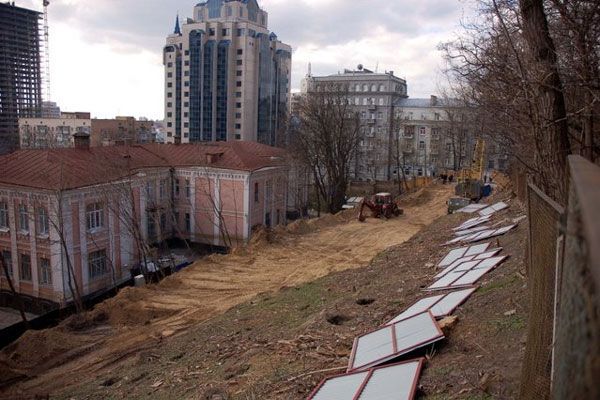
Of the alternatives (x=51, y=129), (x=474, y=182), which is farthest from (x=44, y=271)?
(x=51, y=129)

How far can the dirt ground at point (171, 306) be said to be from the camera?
12289mm

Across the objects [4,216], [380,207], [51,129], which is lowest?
[4,216]

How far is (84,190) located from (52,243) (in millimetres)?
2794

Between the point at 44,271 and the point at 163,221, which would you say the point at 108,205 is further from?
the point at 163,221

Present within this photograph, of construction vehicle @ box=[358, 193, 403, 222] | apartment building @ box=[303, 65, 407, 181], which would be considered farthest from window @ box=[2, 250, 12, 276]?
apartment building @ box=[303, 65, 407, 181]

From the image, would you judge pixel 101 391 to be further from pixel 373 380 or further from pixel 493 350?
pixel 493 350

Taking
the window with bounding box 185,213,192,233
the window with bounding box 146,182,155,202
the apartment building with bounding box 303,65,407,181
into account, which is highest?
the apartment building with bounding box 303,65,407,181

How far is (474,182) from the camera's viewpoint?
3138cm

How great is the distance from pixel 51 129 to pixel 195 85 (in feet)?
81.4

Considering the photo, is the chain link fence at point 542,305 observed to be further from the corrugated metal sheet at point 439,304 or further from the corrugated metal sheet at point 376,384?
the corrugated metal sheet at point 439,304

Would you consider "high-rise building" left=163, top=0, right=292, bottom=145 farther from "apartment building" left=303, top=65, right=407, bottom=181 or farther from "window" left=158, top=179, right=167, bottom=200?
"window" left=158, top=179, right=167, bottom=200

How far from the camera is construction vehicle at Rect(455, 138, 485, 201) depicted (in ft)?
101

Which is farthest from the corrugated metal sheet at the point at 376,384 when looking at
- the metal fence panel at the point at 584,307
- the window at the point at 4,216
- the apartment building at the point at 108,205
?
the window at the point at 4,216

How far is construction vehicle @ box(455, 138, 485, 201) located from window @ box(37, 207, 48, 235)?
73.6 feet
